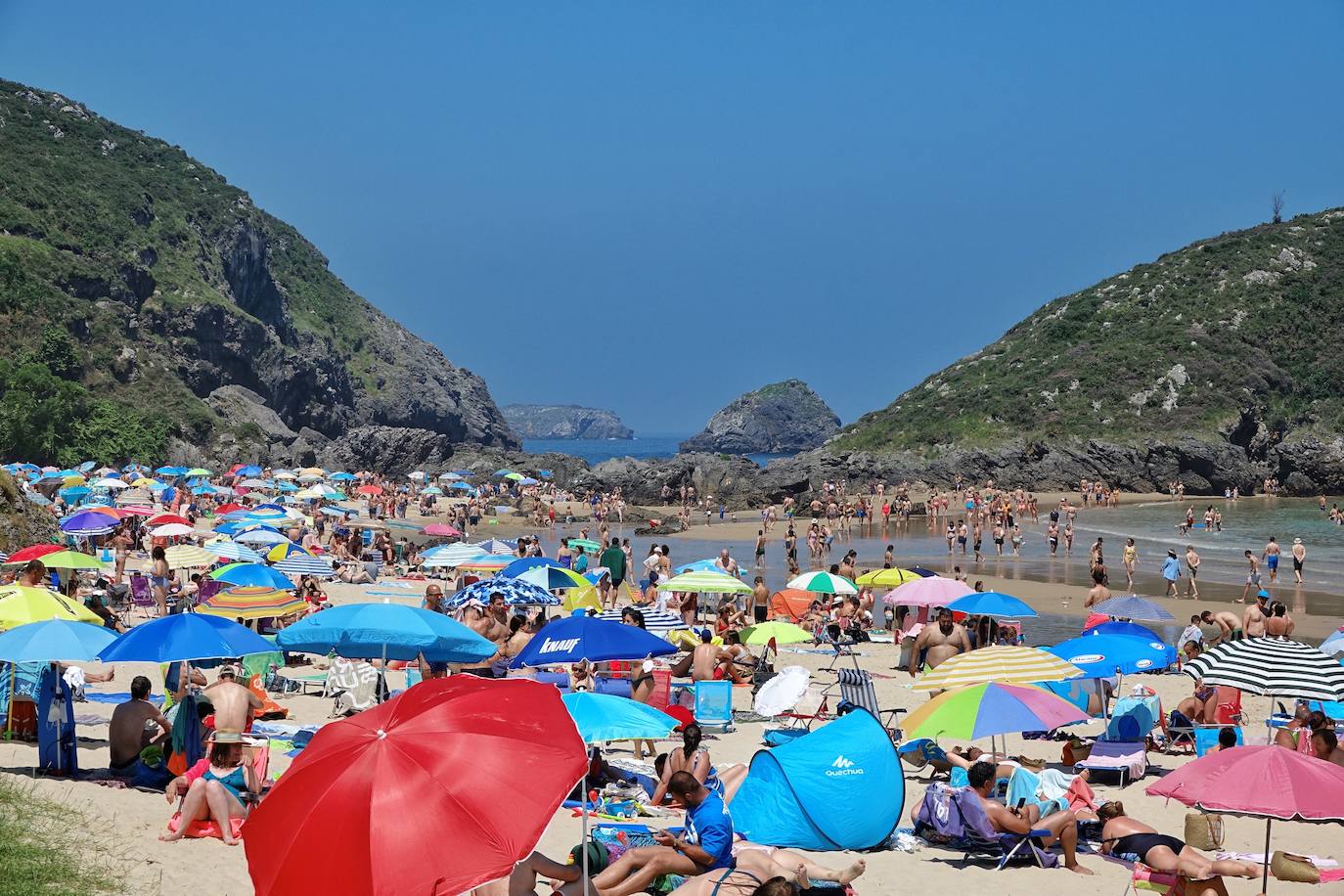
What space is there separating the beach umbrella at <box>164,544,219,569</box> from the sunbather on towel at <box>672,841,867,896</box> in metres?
13.4

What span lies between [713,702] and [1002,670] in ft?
12.6

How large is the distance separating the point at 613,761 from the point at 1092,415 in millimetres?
61476

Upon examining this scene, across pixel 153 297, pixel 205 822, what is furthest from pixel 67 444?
pixel 205 822

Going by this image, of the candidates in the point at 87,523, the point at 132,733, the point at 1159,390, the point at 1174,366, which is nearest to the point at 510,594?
the point at 132,733

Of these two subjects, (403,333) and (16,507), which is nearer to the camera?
(16,507)

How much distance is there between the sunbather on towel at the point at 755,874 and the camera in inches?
248

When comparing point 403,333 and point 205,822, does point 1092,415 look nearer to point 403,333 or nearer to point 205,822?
point 205,822

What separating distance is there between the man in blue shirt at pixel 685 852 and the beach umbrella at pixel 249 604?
330 inches

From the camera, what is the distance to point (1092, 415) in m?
66.5

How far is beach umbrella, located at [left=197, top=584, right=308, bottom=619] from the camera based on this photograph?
44.9 ft

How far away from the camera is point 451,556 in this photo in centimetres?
1931

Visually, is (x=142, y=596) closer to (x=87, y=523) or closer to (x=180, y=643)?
(x=87, y=523)

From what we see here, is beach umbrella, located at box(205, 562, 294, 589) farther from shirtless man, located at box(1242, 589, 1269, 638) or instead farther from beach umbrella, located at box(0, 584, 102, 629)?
shirtless man, located at box(1242, 589, 1269, 638)

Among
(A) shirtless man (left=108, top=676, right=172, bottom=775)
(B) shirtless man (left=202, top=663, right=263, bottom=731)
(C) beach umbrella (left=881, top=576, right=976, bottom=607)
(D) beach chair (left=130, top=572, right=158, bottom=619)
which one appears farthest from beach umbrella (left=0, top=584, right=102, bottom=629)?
(C) beach umbrella (left=881, top=576, right=976, bottom=607)
